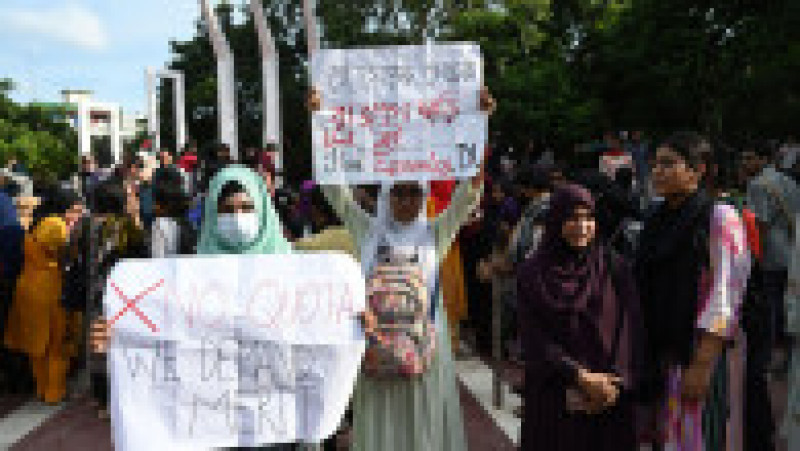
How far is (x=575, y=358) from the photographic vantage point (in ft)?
9.82

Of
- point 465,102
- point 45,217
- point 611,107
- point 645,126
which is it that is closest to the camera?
point 465,102

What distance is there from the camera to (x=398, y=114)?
12.2ft

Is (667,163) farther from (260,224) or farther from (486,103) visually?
(260,224)

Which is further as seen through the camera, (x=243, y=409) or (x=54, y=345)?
(x=54, y=345)

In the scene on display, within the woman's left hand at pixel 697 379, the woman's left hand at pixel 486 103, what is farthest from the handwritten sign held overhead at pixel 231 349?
the woman's left hand at pixel 697 379

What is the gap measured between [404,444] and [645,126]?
959 inches

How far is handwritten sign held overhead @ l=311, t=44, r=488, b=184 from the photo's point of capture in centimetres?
360

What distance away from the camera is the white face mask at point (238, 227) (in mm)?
3074

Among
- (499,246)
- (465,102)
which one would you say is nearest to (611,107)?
(499,246)

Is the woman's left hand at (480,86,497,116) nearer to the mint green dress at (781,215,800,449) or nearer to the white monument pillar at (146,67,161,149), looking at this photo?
the mint green dress at (781,215,800,449)

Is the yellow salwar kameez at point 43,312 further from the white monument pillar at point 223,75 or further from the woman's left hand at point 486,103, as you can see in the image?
the white monument pillar at point 223,75

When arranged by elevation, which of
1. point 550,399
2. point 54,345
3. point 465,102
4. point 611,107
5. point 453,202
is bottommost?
point 54,345

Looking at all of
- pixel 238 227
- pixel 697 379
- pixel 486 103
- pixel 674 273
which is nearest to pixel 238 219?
pixel 238 227

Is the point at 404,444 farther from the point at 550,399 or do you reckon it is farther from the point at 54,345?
the point at 54,345
